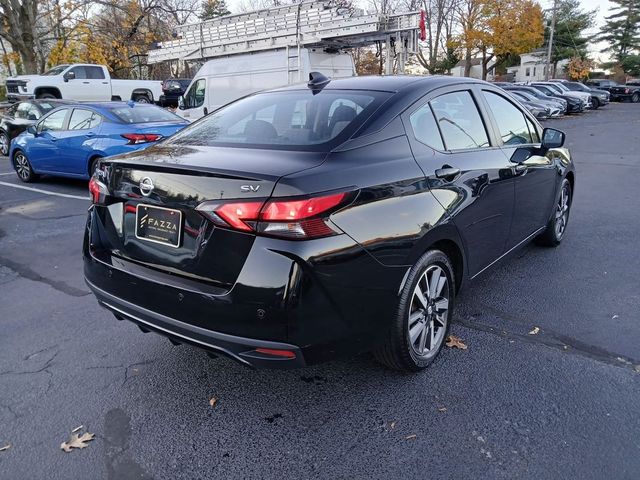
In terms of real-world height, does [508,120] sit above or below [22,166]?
above

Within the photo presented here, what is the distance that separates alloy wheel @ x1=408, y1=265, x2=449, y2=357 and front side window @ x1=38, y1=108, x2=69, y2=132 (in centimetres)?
814

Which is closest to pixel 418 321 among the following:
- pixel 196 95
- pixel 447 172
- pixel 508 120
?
pixel 447 172

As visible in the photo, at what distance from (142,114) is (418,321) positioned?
7284 mm

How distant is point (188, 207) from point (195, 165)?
Result: 226 millimetres

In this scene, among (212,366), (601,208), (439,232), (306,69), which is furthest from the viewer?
(306,69)

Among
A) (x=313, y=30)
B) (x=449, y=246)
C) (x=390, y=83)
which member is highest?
(x=313, y=30)

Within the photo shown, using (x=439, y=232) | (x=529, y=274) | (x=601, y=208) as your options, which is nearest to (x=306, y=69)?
(x=601, y=208)

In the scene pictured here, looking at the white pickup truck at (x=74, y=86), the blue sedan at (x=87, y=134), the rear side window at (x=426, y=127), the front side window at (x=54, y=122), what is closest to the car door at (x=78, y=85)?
the white pickup truck at (x=74, y=86)

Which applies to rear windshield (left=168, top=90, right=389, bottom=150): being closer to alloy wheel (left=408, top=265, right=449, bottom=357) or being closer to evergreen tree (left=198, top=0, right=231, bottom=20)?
alloy wheel (left=408, top=265, right=449, bottom=357)

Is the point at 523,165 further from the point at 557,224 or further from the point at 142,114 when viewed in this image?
the point at 142,114

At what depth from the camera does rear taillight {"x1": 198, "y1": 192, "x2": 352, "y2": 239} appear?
2.19m

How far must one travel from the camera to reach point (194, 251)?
238cm

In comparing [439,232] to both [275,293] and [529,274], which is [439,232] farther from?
[529,274]

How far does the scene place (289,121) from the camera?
309 cm
